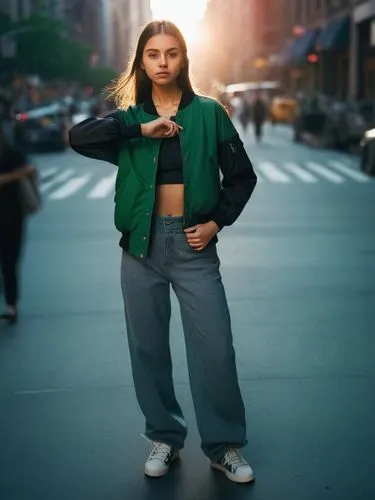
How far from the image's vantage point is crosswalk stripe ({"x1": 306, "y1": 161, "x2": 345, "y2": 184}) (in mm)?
21389

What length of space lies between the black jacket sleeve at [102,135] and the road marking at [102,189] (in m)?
14.8

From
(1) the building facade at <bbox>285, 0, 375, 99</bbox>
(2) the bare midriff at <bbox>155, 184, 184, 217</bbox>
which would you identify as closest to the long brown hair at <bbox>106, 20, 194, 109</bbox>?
(2) the bare midriff at <bbox>155, 184, 184, 217</bbox>

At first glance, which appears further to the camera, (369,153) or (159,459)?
(369,153)

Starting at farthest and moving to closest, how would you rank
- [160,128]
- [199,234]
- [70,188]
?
[70,188], [199,234], [160,128]

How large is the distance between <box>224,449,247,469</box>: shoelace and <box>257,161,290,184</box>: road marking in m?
17.3

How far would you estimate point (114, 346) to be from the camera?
6992 millimetres

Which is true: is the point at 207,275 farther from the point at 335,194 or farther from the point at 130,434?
the point at 335,194

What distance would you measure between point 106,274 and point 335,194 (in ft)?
30.1

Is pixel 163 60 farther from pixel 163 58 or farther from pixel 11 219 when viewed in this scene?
pixel 11 219

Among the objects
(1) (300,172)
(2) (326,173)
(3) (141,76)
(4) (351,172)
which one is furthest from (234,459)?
(1) (300,172)

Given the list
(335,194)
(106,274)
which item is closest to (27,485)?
(106,274)

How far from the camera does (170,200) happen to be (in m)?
4.27

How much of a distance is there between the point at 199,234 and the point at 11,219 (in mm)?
3928

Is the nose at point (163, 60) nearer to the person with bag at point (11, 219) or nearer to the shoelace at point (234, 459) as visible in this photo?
the shoelace at point (234, 459)
